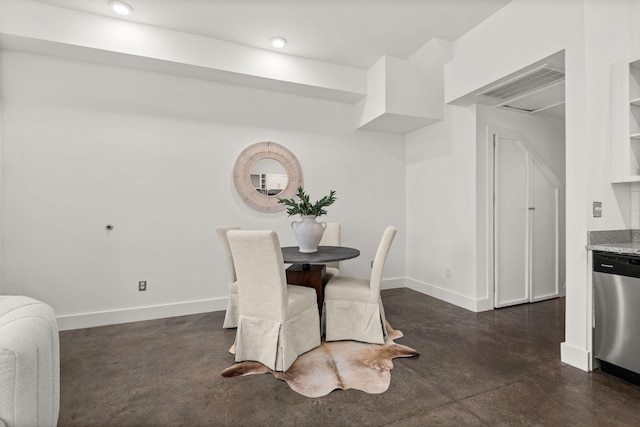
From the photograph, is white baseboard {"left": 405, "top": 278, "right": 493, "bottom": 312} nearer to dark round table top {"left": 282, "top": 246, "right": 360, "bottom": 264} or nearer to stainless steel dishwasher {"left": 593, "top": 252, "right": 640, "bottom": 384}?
stainless steel dishwasher {"left": 593, "top": 252, "right": 640, "bottom": 384}

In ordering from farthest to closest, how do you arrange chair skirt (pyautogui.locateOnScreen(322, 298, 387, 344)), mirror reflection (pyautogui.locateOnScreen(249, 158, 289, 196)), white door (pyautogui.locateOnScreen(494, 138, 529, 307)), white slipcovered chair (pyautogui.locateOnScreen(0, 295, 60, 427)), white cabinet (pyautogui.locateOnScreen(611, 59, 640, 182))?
mirror reflection (pyautogui.locateOnScreen(249, 158, 289, 196)) → white door (pyautogui.locateOnScreen(494, 138, 529, 307)) → chair skirt (pyautogui.locateOnScreen(322, 298, 387, 344)) → white cabinet (pyautogui.locateOnScreen(611, 59, 640, 182)) → white slipcovered chair (pyautogui.locateOnScreen(0, 295, 60, 427))

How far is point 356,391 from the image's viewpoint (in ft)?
6.24

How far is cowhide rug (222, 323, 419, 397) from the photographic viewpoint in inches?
77.2

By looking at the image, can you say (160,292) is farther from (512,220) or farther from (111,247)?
(512,220)

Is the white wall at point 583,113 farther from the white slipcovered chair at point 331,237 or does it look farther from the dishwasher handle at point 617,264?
the white slipcovered chair at point 331,237

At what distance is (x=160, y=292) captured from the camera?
3307mm

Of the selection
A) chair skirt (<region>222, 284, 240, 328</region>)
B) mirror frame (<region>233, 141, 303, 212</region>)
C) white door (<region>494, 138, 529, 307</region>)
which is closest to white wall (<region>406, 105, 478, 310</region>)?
white door (<region>494, 138, 529, 307</region>)

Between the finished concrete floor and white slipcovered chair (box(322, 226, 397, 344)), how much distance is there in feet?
1.03

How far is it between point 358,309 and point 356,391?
778 mm

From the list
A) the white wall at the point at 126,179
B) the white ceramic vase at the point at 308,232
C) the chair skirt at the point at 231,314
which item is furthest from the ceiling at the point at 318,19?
the chair skirt at the point at 231,314

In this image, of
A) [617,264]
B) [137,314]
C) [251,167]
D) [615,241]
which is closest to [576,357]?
[617,264]

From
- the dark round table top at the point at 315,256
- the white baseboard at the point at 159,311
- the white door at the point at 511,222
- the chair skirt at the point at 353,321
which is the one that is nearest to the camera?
the dark round table top at the point at 315,256

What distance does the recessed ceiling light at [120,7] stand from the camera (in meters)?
2.63

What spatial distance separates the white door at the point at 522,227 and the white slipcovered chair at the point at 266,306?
2546 millimetres
